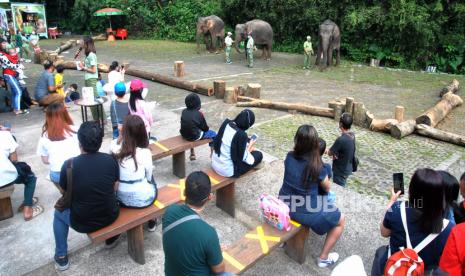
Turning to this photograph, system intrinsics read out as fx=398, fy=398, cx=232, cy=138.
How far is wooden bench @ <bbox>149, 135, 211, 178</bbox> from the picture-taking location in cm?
561

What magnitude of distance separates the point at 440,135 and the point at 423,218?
5989mm

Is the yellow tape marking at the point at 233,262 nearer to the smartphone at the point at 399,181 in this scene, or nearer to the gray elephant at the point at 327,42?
the smartphone at the point at 399,181

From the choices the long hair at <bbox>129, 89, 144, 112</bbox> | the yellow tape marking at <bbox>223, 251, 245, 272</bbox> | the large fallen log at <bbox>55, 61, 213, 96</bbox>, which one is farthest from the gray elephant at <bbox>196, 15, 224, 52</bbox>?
the yellow tape marking at <bbox>223, 251, 245, 272</bbox>

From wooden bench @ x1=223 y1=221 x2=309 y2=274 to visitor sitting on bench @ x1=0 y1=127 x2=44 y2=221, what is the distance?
2663 millimetres

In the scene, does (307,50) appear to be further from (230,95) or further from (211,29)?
(230,95)

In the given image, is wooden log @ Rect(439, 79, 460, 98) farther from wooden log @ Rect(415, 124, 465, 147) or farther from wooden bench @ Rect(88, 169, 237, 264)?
wooden bench @ Rect(88, 169, 237, 264)

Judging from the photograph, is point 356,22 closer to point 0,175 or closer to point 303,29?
point 303,29

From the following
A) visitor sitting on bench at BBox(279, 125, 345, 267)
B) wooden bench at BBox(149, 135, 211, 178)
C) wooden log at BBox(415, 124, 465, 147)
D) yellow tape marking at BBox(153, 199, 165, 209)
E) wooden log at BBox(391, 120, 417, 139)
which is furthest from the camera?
wooden log at BBox(391, 120, 417, 139)

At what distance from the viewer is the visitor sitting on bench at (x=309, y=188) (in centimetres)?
370

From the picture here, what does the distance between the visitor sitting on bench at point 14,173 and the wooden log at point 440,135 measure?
717cm

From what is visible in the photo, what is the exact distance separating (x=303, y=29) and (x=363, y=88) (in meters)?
10.3

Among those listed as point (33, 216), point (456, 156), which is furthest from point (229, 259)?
point (456, 156)

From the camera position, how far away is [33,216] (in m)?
4.76

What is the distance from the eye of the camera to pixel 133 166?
3.84 meters
